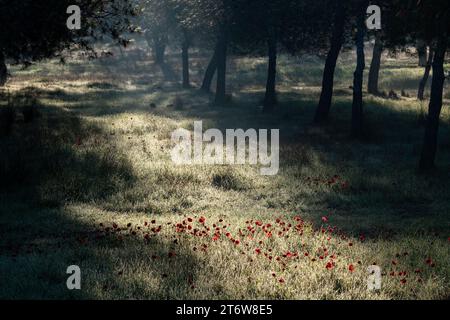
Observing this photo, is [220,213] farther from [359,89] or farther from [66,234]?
[359,89]

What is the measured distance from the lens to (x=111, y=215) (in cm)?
1059

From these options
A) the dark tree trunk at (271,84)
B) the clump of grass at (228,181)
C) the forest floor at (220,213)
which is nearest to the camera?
the forest floor at (220,213)

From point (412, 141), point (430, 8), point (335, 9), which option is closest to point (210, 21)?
point (335, 9)

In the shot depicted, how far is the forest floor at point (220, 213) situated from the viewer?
6602 millimetres

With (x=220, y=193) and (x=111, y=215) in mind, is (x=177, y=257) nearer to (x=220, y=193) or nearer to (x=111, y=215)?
(x=111, y=215)

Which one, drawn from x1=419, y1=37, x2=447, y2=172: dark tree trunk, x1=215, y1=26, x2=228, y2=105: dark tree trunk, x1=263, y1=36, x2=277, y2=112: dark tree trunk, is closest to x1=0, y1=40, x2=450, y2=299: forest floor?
x1=419, y1=37, x2=447, y2=172: dark tree trunk

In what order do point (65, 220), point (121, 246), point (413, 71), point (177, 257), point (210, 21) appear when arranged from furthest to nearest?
point (413, 71), point (210, 21), point (65, 220), point (121, 246), point (177, 257)

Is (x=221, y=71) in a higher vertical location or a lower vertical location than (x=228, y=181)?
higher

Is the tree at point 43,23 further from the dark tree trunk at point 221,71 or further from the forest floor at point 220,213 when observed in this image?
the dark tree trunk at point 221,71

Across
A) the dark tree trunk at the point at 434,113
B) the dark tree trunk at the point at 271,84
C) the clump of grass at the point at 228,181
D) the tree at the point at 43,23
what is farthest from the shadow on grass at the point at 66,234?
the dark tree trunk at the point at 271,84

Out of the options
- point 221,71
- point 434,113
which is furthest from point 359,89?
point 221,71

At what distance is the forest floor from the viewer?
660 centimetres

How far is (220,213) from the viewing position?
11.0 m
